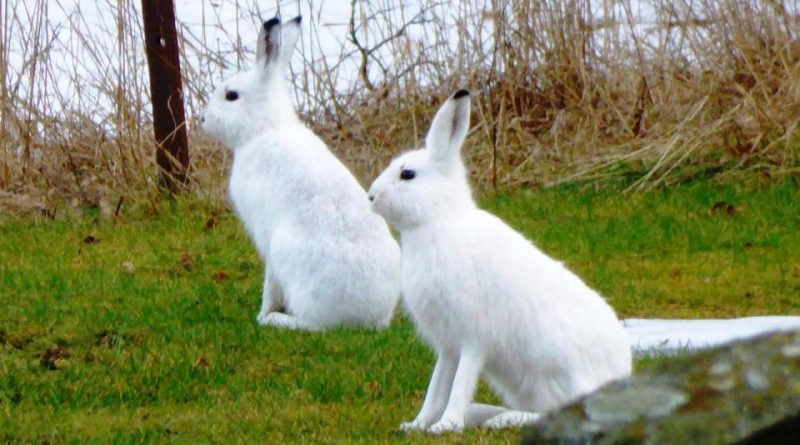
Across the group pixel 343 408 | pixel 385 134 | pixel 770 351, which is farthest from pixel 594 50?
pixel 770 351

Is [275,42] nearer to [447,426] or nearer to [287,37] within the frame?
[287,37]

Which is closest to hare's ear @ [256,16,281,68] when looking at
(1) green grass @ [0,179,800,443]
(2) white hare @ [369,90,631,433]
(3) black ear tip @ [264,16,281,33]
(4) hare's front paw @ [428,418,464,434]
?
(3) black ear tip @ [264,16,281,33]

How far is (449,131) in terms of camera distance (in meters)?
5.30

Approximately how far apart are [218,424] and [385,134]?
18.6 feet

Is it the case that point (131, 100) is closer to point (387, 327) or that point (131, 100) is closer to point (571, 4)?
point (571, 4)

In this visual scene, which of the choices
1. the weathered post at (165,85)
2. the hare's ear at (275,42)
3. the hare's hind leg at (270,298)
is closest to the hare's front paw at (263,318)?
the hare's hind leg at (270,298)

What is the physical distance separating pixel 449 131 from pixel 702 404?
9.60 ft

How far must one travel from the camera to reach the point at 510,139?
1089 cm

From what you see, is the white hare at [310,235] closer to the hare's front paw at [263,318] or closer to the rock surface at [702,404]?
the hare's front paw at [263,318]

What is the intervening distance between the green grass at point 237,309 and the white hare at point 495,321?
21cm

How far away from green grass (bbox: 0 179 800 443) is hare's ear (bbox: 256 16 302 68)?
1.15 m

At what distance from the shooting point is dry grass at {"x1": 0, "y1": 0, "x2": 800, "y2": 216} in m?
10.3

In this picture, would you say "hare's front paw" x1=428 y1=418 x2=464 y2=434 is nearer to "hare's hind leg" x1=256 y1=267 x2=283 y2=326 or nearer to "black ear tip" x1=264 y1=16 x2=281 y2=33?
"hare's hind leg" x1=256 y1=267 x2=283 y2=326

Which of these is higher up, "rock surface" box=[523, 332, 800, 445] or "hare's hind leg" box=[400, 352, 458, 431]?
"rock surface" box=[523, 332, 800, 445]
